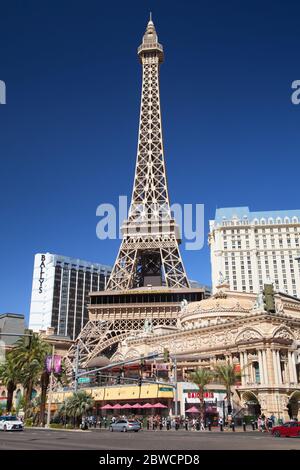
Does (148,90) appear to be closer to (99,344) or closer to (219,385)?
(99,344)

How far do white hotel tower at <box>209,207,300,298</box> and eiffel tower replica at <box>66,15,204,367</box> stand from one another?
5651cm

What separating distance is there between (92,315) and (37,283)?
Answer: 291ft

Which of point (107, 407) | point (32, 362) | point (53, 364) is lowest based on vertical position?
point (107, 407)

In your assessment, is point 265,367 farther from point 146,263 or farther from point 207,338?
point 146,263

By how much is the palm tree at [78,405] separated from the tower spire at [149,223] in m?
47.9

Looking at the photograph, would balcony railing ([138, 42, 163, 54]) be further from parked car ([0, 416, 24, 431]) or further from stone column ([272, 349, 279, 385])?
parked car ([0, 416, 24, 431])

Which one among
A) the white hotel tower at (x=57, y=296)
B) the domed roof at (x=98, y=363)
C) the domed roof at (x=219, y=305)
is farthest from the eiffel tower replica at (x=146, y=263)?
the white hotel tower at (x=57, y=296)

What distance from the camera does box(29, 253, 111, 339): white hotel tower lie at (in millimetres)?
171375

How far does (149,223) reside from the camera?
333 feet

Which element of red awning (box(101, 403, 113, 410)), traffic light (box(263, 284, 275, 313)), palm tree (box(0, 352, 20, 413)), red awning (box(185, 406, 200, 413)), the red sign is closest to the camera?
traffic light (box(263, 284, 275, 313))

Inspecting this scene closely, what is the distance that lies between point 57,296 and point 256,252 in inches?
2932

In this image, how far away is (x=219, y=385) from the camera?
57594 millimetres

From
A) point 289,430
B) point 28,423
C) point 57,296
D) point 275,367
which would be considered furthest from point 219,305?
point 57,296

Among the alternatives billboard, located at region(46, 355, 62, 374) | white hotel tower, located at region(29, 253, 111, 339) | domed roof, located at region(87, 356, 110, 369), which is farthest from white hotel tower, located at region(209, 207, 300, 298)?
billboard, located at region(46, 355, 62, 374)
